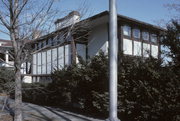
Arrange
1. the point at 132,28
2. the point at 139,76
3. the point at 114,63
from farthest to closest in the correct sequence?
1. the point at 132,28
2. the point at 139,76
3. the point at 114,63

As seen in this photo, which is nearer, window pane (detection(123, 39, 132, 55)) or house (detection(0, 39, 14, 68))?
house (detection(0, 39, 14, 68))

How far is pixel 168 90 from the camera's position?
6523 millimetres

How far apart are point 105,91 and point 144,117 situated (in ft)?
7.95

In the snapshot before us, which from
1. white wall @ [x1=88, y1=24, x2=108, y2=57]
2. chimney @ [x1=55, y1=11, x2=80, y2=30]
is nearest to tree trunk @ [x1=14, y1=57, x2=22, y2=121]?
chimney @ [x1=55, y1=11, x2=80, y2=30]

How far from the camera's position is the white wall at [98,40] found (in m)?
13.8

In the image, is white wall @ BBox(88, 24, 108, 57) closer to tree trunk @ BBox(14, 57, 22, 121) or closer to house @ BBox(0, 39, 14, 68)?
house @ BBox(0, 39, 14, 68)

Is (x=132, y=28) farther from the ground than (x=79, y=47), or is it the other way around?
(x=132, y=28)

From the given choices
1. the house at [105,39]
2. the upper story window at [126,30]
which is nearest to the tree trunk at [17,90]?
the house at [105,39]

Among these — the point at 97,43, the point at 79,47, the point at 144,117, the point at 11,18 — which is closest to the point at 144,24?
the point at 97,43

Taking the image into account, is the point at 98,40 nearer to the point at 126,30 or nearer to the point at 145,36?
the point at 126,30

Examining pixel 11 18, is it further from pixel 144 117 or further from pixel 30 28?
pixel 144 117

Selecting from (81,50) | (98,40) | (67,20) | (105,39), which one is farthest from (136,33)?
(67,20)

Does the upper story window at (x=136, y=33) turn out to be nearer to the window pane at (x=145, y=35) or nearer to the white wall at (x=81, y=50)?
the window pane at (x=145, y=35)

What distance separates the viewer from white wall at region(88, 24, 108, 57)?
1384 centimetres
